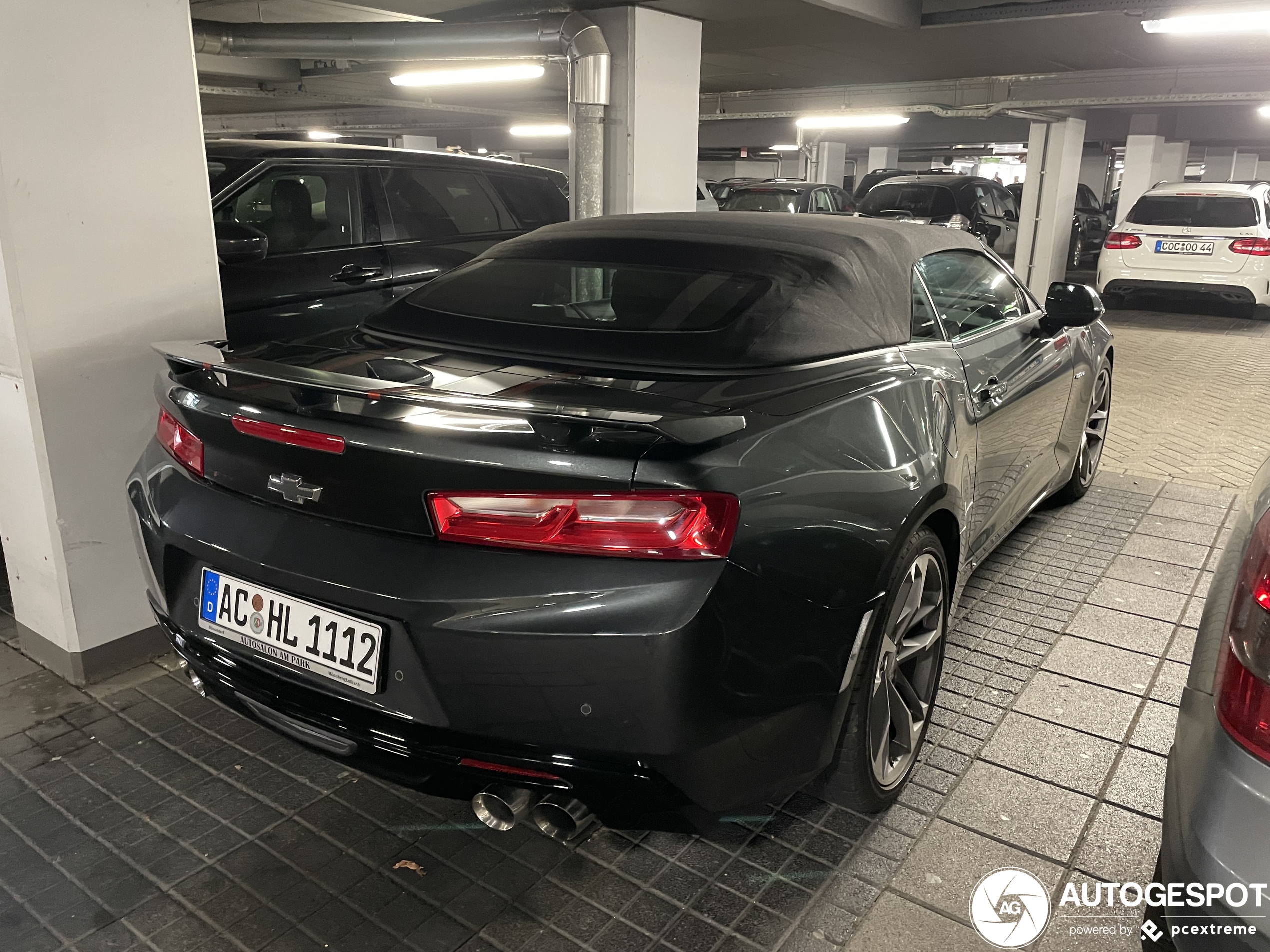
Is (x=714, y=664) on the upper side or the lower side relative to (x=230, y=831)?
upper

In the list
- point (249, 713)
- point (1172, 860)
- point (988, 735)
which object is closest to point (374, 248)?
point (249, 713)

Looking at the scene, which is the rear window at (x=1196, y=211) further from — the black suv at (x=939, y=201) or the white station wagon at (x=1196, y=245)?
the black suv at (x=939, y=201)

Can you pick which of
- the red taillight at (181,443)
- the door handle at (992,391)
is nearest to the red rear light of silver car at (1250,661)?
the door handle at (992,391)

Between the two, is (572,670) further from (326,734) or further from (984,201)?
(984,201)

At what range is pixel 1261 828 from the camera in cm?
137

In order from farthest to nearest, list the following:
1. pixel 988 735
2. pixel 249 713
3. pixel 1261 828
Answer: pixel 988 735
pixel 249 713
pixel 1261 828

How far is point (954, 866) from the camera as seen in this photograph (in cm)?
235

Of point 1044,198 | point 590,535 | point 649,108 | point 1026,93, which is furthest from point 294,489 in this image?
point 1044,198

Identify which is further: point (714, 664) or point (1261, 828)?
point (714, 664)

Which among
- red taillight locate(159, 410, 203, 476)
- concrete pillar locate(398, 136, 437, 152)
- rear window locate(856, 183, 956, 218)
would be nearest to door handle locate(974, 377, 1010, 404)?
red taillight locate(159, 410, 203, 476)

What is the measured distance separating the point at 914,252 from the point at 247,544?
6.96ft

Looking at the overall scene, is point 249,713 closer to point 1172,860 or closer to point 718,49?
point 1172,860

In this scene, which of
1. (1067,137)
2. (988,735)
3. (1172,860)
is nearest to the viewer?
(1172,860)

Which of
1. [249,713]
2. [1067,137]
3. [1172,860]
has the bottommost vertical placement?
[249,713]
